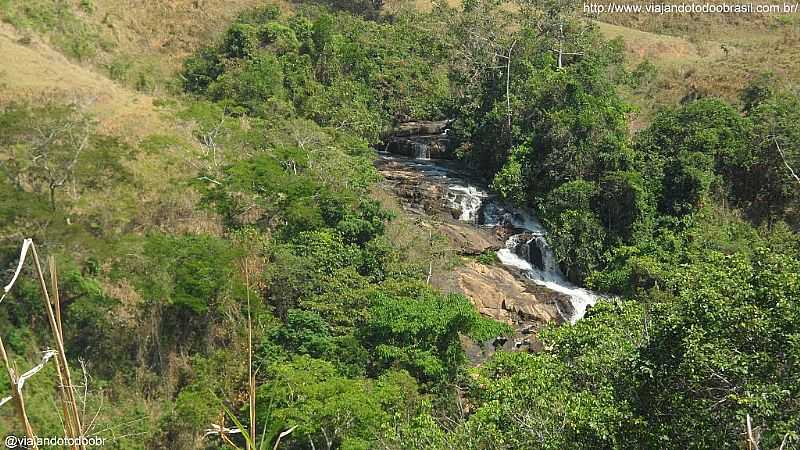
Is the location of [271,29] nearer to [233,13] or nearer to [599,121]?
[233,13]

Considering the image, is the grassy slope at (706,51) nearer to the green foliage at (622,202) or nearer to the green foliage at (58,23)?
the green foliage at (622,202)

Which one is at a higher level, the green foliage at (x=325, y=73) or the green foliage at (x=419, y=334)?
the green foliage at (x=325, y=73)

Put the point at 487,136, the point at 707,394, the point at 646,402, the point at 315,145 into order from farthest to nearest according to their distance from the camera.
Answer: the point at 487,136, the point at 315,145, the point at 646,402, the point at 707,394

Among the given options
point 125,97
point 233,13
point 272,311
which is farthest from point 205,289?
point 233,13

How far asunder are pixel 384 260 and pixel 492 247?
707 centimetres

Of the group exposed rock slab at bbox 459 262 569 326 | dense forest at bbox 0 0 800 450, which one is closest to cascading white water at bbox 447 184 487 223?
dense forest at bbox 0 0 800 450

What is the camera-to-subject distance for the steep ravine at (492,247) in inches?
845

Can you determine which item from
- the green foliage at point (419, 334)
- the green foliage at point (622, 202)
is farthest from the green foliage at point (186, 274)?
the green foliage at point (622, 202)

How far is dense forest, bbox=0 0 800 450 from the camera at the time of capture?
8961 mm

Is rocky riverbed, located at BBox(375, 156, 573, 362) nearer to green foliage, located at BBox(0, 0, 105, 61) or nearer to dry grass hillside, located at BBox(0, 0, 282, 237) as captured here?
dry grass hillside, located at BBox(0, 0, 282, 237)

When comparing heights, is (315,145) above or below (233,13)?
below

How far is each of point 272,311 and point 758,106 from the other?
21865mm

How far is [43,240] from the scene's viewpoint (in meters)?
16.8

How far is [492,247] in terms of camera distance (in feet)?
82.7
